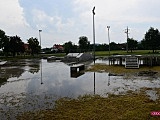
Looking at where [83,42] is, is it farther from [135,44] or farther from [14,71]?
[14,71]

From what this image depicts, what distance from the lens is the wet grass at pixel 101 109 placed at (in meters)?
8.21

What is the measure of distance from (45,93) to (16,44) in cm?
5105

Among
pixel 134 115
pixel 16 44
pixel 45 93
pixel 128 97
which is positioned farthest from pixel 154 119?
pixel 16 44

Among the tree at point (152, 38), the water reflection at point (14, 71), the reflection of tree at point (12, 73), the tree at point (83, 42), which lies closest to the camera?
the water reflection at point (14, 71)

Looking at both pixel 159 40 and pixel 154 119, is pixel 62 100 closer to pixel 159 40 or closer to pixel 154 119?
pixel 154 119

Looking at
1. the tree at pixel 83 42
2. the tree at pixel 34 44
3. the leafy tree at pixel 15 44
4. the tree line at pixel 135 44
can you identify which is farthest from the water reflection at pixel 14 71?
the tree at pixel 83 42

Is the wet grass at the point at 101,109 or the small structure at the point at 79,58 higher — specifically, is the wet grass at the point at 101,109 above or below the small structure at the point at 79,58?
below

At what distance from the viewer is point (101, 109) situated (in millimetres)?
9211

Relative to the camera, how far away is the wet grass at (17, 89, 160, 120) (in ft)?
26.9

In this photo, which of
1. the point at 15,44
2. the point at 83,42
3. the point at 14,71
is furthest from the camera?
the point at 83,42

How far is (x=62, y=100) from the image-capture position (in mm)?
11047

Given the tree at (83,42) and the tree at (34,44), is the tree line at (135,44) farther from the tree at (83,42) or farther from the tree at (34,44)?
the tree at (34,44)


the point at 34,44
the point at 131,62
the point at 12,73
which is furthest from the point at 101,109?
the point at 34,44

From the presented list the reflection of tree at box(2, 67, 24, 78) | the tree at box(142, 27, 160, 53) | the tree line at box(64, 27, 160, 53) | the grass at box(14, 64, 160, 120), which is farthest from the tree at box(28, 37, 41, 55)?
the grass at box(14, 64, 160, 120)
